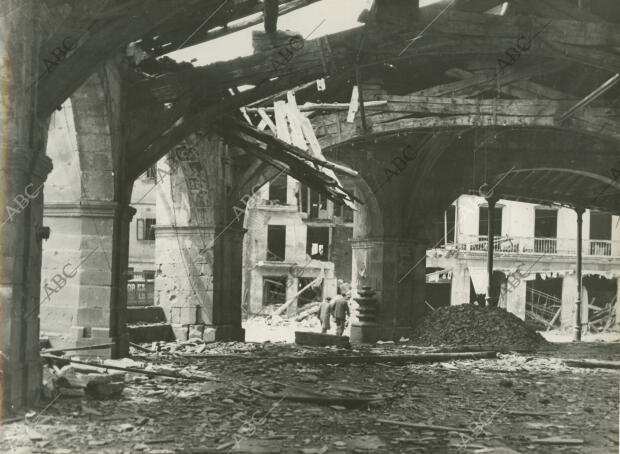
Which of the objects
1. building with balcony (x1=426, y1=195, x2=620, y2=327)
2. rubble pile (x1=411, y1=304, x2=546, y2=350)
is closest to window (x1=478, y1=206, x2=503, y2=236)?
building with balcony (x1=426, y1=195, x2=620, y2=327)

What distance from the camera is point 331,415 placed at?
7.09m

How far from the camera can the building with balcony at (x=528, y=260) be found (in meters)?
32.9

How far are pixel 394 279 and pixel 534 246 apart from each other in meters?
19.2

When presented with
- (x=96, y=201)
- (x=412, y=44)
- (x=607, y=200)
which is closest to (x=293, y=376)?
(x=96, y=201)

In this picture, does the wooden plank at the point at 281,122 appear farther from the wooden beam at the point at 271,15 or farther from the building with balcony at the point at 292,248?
the building with balcony at the point at 292,248

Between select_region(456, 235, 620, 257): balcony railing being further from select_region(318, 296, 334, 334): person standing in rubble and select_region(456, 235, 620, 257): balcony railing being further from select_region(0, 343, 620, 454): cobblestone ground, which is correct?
select_region(0, 343, 620, 454): cobblestone ground

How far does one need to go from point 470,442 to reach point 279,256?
1228 inches

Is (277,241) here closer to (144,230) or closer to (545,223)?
(144,230)

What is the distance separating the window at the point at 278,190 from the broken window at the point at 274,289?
402cm

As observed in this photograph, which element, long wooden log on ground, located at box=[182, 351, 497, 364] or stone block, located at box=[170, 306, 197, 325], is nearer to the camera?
long wooden log on ground, located at box=[182, 351, 497, 364]

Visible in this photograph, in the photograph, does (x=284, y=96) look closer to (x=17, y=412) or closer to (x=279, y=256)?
(x=17, y=412)

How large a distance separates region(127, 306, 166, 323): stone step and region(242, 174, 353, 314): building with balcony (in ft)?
65.6

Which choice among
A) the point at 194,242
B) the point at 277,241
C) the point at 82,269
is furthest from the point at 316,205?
the point at 82,269

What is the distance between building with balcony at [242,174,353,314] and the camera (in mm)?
35219
